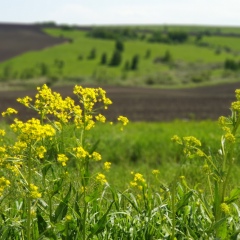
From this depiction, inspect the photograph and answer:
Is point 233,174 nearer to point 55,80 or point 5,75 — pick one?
point 55,80

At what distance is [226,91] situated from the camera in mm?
33781

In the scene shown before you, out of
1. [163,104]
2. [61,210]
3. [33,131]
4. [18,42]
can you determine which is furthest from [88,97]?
[18,42]

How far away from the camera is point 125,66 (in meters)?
55.8

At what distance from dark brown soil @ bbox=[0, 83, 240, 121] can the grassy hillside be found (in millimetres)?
9642

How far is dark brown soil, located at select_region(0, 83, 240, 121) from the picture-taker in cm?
2233

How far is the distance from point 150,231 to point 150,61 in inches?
2287

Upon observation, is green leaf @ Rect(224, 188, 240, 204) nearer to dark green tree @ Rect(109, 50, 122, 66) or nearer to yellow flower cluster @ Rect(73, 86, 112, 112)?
yellow flower cluster @ Rect(73, 86, 112, 112)

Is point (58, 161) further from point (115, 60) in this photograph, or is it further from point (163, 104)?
point (115, 60)

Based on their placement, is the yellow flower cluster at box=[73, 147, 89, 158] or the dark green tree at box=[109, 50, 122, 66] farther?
the dark green tree at box=[109, 50, 122, 66]

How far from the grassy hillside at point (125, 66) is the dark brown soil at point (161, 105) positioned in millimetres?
9642

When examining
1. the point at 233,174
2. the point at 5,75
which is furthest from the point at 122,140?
the point at 5,75

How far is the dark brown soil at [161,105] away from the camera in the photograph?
22328 millimetres

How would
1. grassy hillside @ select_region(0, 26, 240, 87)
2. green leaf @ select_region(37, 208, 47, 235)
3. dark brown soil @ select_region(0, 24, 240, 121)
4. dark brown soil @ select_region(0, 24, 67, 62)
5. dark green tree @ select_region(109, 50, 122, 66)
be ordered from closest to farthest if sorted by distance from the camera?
green leaf @ select_region(37, 208, 47, 235) < dark brown soil @ select_region(0, 24, 240, 121) < grassy hillside @ select_region(0, 26, 240, 87) < dark green tree @ select_region(109, 50, 122, 66) < dark brown soil @ select_region(0, 24, 67, 62)

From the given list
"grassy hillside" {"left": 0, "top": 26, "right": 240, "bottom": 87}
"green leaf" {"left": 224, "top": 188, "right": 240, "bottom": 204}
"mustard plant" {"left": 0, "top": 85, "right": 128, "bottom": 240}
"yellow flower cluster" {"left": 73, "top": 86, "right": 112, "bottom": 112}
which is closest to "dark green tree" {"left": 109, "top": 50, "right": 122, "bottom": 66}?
"grassy hillside" {"left": 0, "top": 26, "right": 240, "bottom": 87}
